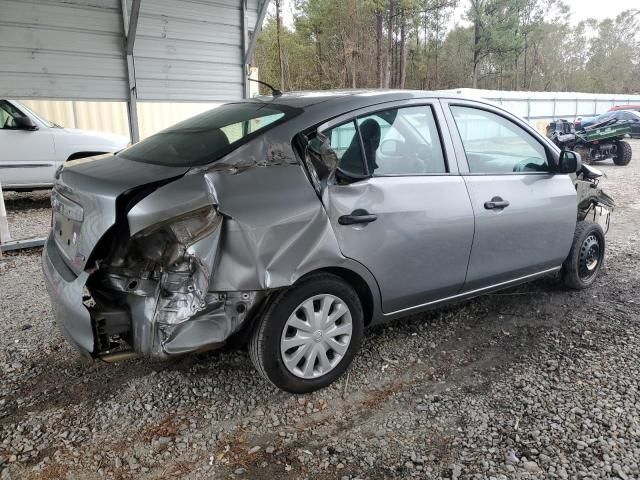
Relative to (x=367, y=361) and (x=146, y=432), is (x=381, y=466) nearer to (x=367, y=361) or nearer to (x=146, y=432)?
(x=367, y=361)

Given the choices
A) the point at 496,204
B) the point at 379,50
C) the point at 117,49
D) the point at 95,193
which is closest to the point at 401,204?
the point at 496,204

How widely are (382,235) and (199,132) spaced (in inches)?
49.8

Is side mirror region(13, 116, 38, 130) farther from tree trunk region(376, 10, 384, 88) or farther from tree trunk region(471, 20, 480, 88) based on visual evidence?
tree trunk region(471, 20, 480, 88)

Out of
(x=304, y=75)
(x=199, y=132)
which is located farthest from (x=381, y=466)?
(x=304, y=75)

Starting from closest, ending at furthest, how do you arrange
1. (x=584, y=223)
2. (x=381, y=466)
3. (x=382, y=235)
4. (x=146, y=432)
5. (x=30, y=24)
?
(x=381, y=466) → (x=146, y=432) → (x=382, y=235) → (x=584, y=223) → (x=30, y=24)

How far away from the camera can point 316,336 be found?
2695 millimetres

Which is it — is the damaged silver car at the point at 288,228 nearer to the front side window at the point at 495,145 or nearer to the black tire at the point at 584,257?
the front side window at the point at 495,145

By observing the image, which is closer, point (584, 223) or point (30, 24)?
point (584, 223)

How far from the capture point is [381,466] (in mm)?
2236

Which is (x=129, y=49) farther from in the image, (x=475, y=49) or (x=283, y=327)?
(x=475, y=49)

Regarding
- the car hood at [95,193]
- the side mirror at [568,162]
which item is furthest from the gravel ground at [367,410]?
the side mirror at [568,162]

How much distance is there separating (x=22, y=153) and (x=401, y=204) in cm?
686

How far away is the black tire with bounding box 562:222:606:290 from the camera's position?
414 centimetres

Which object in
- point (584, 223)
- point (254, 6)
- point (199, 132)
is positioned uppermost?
point (254, 6)
